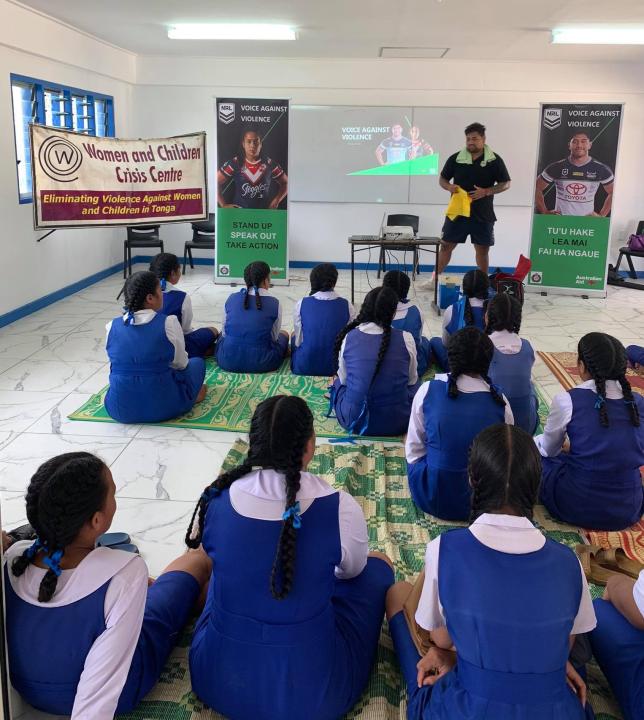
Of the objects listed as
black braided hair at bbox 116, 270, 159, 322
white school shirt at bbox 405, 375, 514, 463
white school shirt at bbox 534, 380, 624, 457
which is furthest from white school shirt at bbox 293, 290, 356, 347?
white school shirt at bbox 534, 380, 624, 457

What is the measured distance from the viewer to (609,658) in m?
1.96

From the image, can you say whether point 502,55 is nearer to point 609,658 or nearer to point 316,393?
point 316,393

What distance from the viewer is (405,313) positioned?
4.54m

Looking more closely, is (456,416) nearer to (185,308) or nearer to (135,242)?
(185,308)

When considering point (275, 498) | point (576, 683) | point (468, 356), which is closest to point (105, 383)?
point (468, 356)

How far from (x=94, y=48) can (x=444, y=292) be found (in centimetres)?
473

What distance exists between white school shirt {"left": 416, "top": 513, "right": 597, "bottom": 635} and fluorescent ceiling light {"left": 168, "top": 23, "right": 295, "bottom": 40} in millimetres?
6426

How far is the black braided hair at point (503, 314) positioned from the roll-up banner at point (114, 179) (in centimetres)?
430

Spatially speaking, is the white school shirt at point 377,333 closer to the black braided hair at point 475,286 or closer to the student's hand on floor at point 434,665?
the black braided hair at point 475,286

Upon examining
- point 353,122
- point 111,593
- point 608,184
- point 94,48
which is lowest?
point 111,593

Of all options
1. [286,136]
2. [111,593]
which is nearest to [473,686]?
[111,593]

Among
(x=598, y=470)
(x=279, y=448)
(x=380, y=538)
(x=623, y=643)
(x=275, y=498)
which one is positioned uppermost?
(x=279, y=448)

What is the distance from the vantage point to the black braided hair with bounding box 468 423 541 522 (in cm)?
168

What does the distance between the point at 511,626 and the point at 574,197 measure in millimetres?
7051
